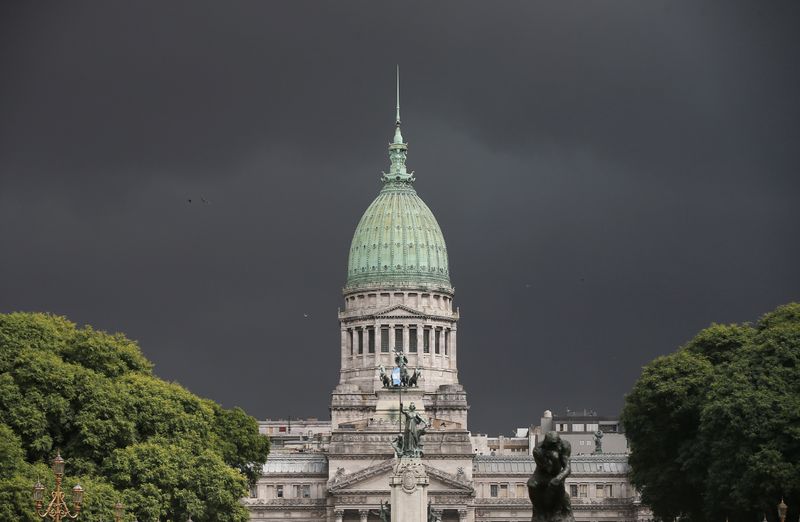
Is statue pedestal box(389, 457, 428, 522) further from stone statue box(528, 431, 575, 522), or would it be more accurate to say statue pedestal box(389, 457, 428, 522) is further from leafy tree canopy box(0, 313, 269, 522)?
stone statue box(528, 431, 575, 522)

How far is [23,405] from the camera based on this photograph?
130500 millimetres

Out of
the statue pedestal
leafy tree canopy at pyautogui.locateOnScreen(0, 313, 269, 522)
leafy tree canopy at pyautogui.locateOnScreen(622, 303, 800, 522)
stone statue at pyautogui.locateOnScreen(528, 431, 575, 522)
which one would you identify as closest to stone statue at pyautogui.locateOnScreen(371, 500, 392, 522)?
the statue pedestal

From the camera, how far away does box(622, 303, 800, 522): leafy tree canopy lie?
129000mm

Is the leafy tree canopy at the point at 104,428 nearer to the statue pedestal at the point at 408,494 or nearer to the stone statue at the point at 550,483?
the statue pedestal at the point at 408,494

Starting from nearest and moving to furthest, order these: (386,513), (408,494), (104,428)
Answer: (104,428)
(408,494)
(386,513)

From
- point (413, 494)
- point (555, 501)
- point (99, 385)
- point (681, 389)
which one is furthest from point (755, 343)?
point (555, 501)

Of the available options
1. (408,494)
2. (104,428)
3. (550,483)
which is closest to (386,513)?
(408,494)

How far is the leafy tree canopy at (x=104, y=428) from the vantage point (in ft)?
426

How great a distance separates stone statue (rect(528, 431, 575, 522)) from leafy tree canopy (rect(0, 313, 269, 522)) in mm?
55519

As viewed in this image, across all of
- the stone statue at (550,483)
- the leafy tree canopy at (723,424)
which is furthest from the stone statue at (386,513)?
the stone statue at (550,483)

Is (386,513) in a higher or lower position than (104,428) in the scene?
higher

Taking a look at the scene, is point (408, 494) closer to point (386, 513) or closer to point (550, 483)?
point (386, 513)

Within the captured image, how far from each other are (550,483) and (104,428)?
226 feet

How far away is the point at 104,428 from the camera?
133875 millimetres
